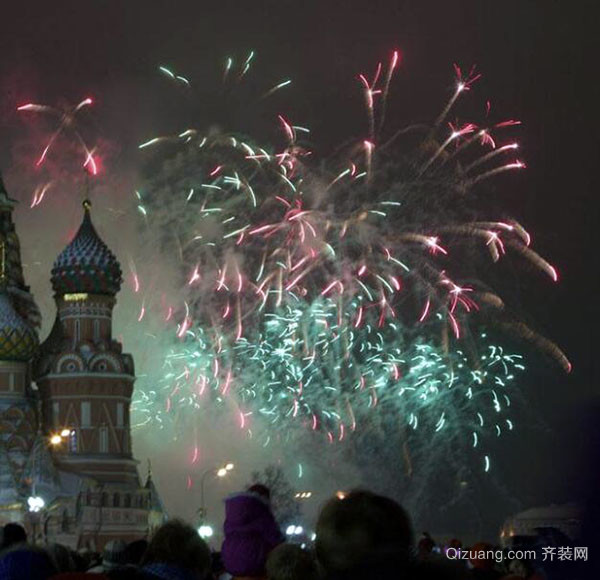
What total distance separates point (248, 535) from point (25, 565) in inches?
60.8

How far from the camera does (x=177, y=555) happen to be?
6.80 m

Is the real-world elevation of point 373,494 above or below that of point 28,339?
below

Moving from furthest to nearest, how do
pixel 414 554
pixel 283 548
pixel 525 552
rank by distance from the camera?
1. pixel 525 552
2. pixel 283 548
3. pixel 414 554

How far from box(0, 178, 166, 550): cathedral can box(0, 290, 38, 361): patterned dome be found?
34 millimetres

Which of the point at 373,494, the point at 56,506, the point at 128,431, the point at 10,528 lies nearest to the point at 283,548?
the point at 373,494

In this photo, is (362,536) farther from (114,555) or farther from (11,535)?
(11,535)

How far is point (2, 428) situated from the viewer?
5841 cm

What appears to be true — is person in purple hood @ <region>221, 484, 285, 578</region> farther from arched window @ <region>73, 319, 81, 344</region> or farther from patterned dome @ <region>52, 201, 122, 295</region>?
patterned dome @ <region>52, 201, 122, 295</region>

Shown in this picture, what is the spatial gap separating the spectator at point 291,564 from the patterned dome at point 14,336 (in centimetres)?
5324

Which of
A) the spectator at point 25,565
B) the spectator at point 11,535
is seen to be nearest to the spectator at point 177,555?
the spectator at point 25,565

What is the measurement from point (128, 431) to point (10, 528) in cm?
5242

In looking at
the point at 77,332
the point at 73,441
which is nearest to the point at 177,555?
the point at 73,441

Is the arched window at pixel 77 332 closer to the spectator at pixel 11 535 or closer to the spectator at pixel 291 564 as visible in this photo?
the spectator at pixel 11 535

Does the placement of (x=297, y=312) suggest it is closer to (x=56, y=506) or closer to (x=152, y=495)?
(x=56, y=506)
